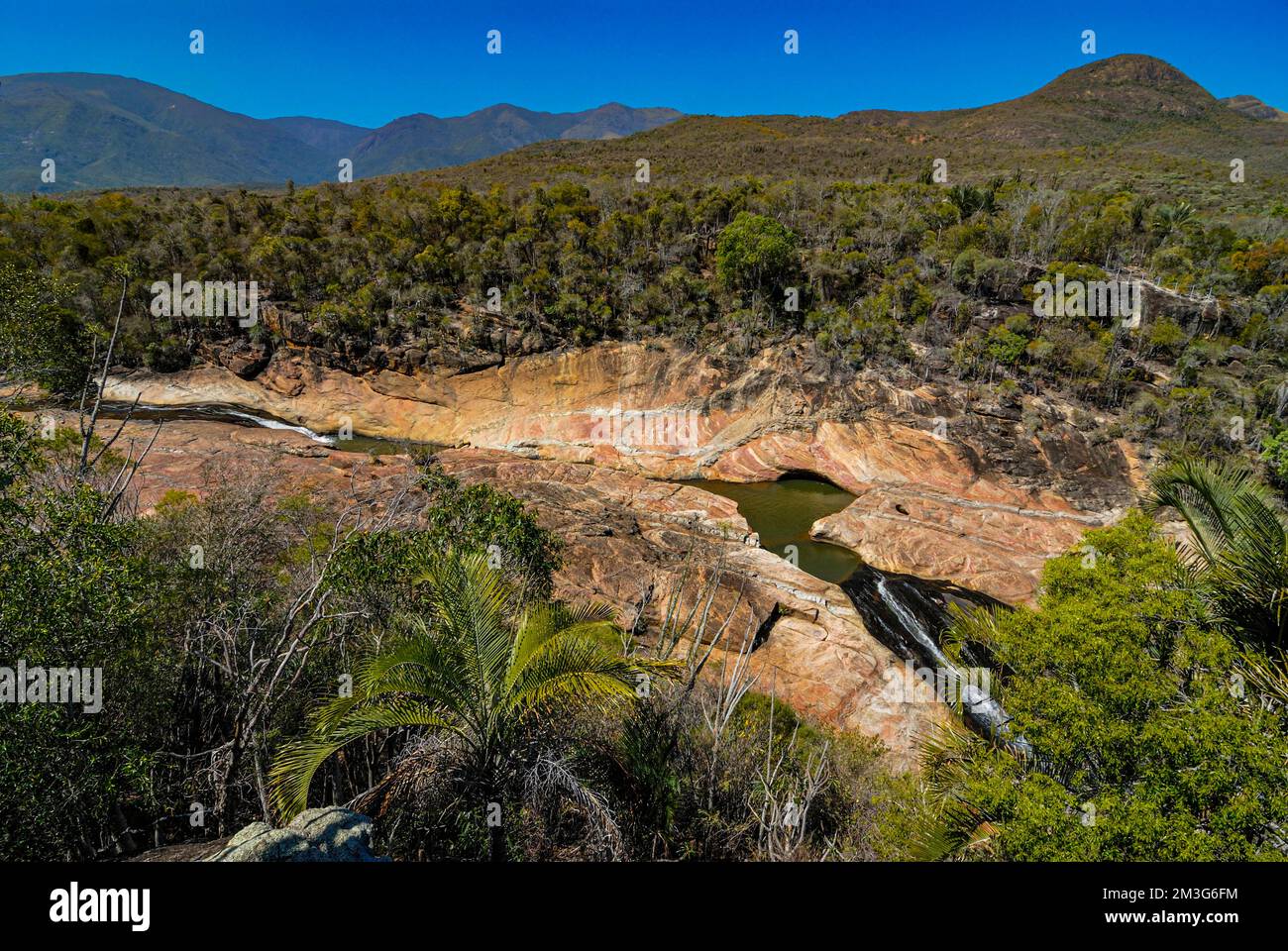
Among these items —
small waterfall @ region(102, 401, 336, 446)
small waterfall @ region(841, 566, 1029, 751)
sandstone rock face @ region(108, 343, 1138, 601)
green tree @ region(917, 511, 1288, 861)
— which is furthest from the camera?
small waterfall @ region(102, 401, 336, 446)

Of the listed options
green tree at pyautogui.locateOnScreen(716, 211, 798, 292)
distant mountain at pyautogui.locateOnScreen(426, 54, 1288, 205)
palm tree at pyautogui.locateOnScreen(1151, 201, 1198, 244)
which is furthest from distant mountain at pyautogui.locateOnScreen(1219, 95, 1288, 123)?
green tree at pyautogui.locateOnScreen(716, 211, 798, 292)

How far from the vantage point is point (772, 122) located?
75750 millimetres

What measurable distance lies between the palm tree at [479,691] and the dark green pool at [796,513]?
1412 cm

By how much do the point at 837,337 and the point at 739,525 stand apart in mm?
12948

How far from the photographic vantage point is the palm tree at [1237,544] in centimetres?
655

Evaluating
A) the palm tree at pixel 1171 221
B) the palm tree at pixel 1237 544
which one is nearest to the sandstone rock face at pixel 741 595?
the palm tree at pixel 1237 544

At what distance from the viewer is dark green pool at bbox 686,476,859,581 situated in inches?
758

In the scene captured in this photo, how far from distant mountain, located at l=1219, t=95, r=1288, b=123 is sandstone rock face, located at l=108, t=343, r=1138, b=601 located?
10938 centimetres

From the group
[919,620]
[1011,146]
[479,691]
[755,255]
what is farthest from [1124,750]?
[1011,146]

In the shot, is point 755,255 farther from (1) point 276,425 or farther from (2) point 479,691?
(2) point 479,691

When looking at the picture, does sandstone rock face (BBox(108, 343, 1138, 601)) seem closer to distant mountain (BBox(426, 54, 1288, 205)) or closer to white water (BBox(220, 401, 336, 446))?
white water (BBox(220, 401, 336, 446))

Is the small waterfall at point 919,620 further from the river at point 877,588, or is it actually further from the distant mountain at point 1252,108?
the distant mountain at point 1252,108
